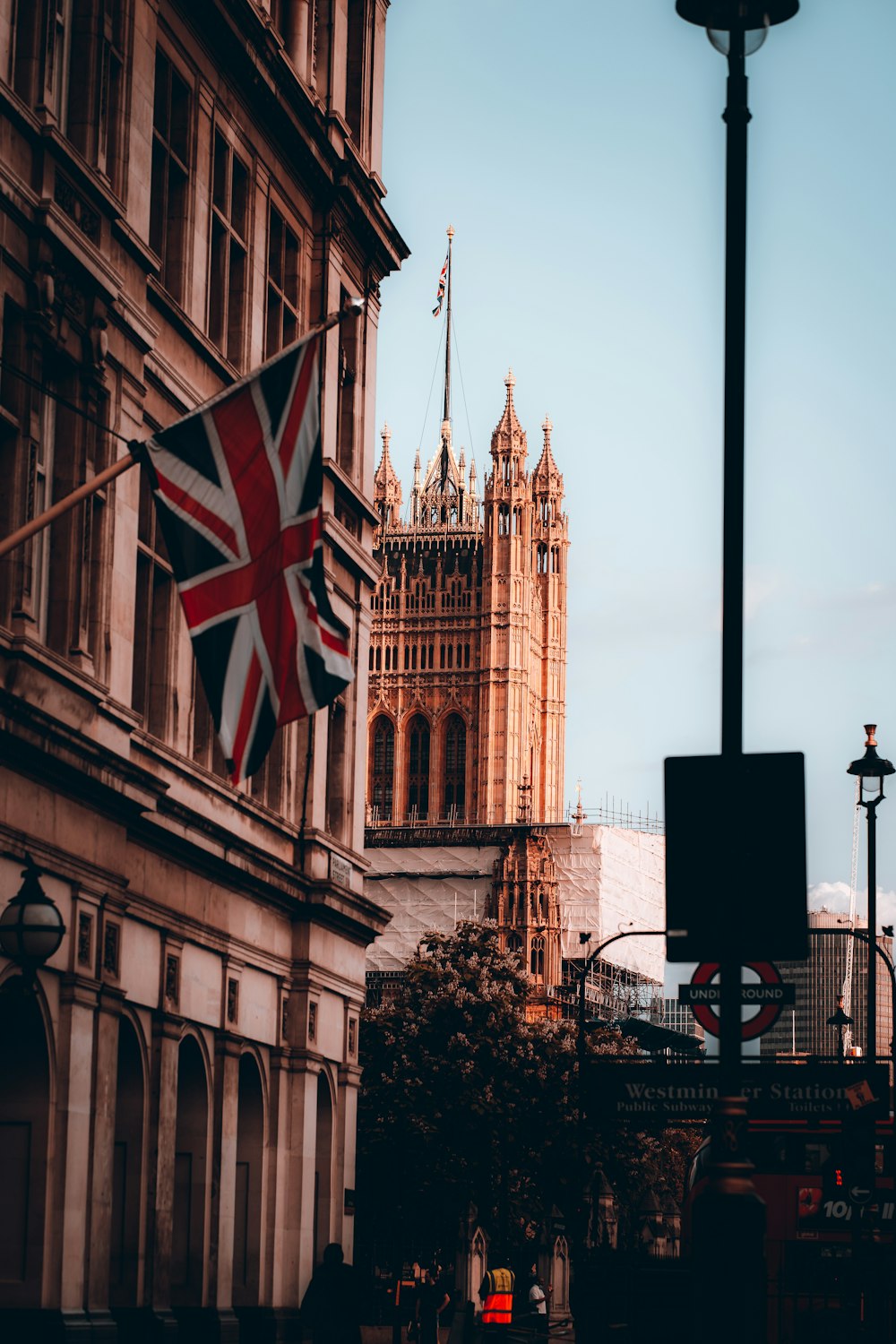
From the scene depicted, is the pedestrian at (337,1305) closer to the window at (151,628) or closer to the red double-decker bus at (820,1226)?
the red double-decker bus at (820,1226)

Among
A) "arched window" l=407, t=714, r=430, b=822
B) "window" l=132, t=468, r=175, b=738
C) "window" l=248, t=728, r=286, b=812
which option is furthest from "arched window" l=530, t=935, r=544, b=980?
"window" l=132, t=468, r=175, b=738

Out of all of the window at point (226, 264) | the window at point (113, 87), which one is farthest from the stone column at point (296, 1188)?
the window at point (113, 87)

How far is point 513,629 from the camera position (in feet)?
627

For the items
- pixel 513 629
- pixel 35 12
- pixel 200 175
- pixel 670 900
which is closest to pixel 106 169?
pixel 35 12

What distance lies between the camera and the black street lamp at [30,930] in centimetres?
1836

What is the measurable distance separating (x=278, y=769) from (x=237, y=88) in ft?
34.5

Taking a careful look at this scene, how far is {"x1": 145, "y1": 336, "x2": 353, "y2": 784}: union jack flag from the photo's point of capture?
16.8 metres

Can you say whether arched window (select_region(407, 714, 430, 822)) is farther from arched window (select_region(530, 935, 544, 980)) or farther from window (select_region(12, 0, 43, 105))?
window (select_region(12, 0, 43, 105))

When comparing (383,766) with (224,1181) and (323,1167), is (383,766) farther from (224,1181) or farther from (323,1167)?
(224,1181)

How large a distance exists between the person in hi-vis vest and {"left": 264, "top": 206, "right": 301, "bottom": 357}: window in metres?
16.4

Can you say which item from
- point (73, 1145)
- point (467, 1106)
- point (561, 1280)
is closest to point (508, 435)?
point (561, 1280)

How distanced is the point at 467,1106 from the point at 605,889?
89.7 metres

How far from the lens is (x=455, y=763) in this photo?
190 metres

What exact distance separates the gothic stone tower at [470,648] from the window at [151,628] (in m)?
154
